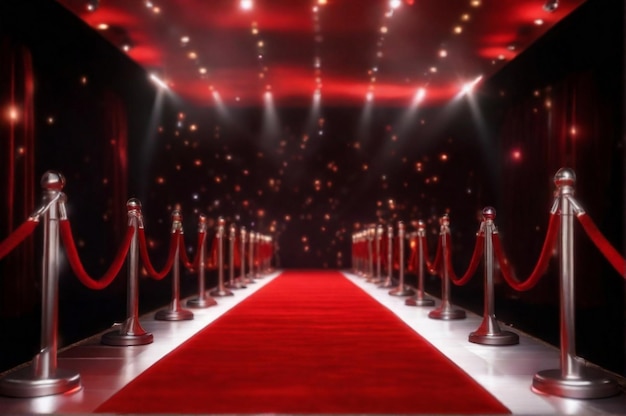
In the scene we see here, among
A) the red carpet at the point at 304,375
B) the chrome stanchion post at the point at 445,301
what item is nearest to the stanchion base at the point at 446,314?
the chrome stanchion post at the point at 445,301

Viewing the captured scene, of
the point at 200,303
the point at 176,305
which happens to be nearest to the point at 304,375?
the point at 176,305

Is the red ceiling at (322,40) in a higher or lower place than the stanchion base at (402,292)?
higher

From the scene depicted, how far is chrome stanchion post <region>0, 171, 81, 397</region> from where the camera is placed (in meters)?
2.74

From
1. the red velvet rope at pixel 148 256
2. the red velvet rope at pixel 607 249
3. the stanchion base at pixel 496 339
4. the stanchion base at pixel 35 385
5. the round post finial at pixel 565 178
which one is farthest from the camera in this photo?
the red velvet rope at pixel 148 256

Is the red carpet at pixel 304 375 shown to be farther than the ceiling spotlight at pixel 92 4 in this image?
No

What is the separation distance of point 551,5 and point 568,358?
492 cm

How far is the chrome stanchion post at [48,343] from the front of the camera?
2742 millimetres

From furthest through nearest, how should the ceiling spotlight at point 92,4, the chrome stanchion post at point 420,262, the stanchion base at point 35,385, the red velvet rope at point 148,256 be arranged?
the ceiling spotlight at point 92,4, the chrome stanchion post at point 420,262, the red velvet rope at point 148,256, the stanchion base at point 35,385

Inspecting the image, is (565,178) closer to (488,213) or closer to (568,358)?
(568,358)

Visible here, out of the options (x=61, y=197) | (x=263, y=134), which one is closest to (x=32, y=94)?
(x=61, y=197)

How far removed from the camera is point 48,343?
2893 millimetres

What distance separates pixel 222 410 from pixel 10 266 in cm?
397

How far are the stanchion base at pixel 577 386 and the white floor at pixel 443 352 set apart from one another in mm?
40

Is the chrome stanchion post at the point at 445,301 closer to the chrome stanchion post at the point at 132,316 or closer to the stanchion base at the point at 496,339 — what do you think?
the stanchion base at the point at 496,339
